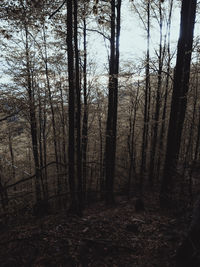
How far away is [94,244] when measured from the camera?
413cm

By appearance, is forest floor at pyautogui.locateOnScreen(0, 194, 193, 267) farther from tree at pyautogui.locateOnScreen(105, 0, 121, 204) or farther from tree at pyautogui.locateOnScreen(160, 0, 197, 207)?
tree at pyautogui.locateOnScreen(105, 0, 121, 204)

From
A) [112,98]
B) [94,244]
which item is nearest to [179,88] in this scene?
[112,98]

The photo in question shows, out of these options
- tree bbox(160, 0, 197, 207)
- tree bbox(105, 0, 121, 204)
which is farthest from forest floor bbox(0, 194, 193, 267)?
tree bbox(105, 0, 121, 204)

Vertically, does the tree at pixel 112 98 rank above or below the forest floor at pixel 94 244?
above

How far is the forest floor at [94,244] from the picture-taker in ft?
11.8

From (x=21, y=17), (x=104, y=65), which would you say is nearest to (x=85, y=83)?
(x=104, y=65)

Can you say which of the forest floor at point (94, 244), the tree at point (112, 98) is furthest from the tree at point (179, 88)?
the tree at point (112, 98)

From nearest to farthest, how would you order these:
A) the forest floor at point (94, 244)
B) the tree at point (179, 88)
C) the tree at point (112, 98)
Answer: the forest floor at point (94, 244) < the tree at point (179, 88) < the tree at point (112, 98)

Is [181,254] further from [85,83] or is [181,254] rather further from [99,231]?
[85,83]

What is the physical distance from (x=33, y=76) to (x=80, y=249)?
8717 mm

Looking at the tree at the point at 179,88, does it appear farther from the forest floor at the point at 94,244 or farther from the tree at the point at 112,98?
the tree at the point at 112,98

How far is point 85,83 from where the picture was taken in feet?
30.9

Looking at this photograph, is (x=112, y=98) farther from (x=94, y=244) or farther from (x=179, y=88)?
(x=94, y=244)

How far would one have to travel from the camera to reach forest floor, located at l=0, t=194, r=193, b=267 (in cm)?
361
